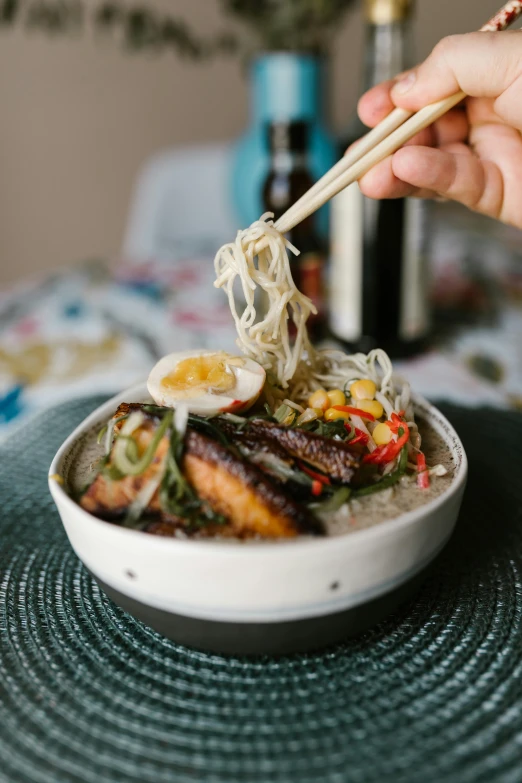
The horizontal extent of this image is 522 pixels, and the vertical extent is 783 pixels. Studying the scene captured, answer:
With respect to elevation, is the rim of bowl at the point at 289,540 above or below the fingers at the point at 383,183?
below

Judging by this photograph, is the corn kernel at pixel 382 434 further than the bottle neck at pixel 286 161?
No

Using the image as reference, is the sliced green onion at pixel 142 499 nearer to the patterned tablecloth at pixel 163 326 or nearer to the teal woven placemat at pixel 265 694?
the teal woven placemat at pixel 265 694

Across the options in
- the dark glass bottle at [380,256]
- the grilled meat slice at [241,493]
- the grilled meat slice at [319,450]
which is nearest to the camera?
the grilled meat slice at [241,493]

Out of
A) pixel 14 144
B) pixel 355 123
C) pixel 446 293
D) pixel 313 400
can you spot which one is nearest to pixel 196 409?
pixel 313 400

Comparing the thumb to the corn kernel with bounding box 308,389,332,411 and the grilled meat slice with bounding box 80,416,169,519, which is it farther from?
the grilled meat slice with bounding box 80,416,169,519

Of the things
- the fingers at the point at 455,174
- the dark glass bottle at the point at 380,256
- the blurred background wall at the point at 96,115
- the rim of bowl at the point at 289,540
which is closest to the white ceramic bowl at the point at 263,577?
the rim of bowl at the point at 289,540

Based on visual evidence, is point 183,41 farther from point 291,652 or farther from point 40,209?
point 291,652
